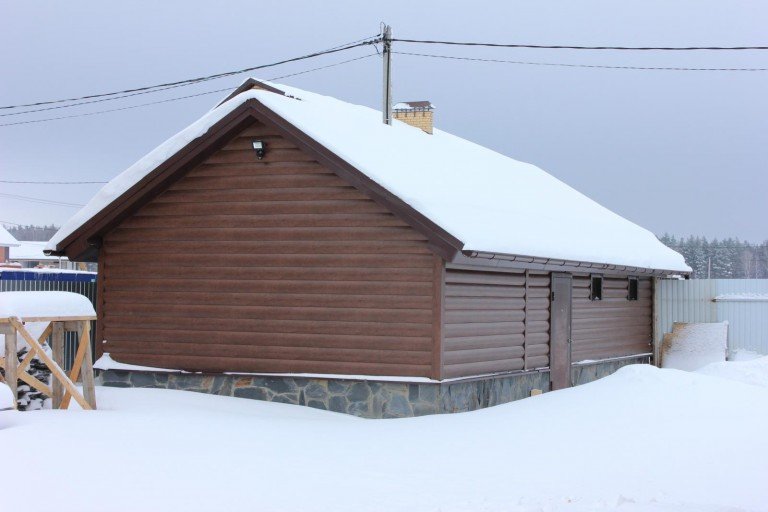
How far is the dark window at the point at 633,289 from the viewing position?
74.7 ft

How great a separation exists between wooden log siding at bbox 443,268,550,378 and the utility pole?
19.0 feet

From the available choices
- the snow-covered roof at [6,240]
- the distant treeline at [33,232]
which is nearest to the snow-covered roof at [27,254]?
the snow-covered roof at [6,240]

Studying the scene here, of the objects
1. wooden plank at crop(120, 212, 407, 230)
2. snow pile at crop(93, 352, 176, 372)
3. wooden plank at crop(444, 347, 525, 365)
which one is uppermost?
wooden plank at crop(120, 212, 407, 230)

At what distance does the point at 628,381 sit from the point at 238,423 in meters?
6.89

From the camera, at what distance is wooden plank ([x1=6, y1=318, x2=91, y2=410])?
1206 cm

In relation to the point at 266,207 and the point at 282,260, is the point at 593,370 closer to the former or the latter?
the point at 282,260

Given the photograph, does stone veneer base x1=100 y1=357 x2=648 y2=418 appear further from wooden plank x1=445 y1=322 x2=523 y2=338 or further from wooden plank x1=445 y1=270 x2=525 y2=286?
wooden plank x1=445 y1=270 x2=525 y2=286

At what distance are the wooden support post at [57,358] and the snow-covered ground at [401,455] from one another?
2.15ft

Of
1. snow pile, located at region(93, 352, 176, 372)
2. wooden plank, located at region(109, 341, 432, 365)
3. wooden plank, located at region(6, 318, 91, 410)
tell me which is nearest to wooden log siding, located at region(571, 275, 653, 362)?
wooden plank, located at region(109, 341, 432, 365)

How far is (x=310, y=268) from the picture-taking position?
14.5 metres

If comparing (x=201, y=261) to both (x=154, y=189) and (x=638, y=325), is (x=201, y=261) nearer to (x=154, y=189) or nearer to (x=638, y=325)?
(x=154, y=189)

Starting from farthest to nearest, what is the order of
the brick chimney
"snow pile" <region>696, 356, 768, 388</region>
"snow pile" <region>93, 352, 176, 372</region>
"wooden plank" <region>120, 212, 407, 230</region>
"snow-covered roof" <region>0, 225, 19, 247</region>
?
"snow-covered roof" <region>0, 225, 19, 247</region> → the brick chimney → "snow pile" <region>696, 356, 768, 388</region> → "snow pile" <region>93, 352, 176, 372</region> → "wooden plank" <region>120, 212, 407, 230</region>

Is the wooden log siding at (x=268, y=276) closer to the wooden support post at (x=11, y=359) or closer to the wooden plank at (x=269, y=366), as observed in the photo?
the wooden plank at (x=269, y=366)

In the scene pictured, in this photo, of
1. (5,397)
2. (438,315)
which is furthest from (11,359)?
(438,315)
